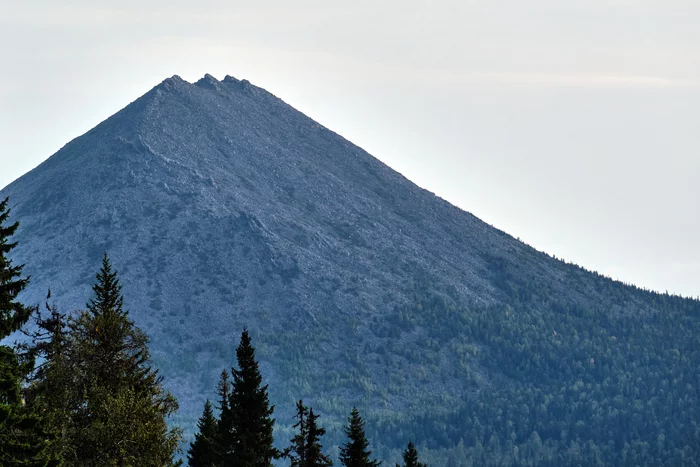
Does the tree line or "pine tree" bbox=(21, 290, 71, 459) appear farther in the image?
"pine tree" bbox=(21, 290, 71, 459)

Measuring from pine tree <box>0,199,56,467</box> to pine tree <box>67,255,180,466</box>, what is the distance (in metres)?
6.26

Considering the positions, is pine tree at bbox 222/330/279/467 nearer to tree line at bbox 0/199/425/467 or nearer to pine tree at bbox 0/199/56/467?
tree line at bbox 0/199/425/467

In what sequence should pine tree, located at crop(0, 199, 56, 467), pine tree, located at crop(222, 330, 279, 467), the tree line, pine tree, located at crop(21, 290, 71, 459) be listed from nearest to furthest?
pine tree, located at crop(0, 199, 56, 467) < the tree line < pine tree, located at crop(21, 290, 71, 459) < pine tree, located at crop(222, 330, 279, 467)

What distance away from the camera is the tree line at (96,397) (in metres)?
56.0

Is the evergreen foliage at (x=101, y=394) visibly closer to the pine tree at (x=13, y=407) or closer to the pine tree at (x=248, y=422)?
the pine tree at (x=248, y=422)

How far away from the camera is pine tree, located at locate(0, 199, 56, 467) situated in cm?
5225

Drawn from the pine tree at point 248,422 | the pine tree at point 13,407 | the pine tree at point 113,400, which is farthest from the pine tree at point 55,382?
the pine tree at point 248,422

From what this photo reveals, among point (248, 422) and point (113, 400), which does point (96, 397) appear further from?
point (248, 422)

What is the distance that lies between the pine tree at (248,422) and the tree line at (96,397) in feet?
0.16

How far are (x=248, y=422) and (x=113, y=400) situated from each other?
12490mm

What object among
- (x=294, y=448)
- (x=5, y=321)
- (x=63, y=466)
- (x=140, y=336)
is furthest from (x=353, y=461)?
(x=5, y=321)

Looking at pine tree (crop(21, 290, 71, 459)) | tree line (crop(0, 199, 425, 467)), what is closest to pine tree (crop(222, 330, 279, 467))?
tree line (crop(0, 199, 425, 467))

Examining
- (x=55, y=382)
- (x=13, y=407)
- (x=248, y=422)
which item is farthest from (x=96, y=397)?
(x=13, y=407)

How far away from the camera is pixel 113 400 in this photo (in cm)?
6319
